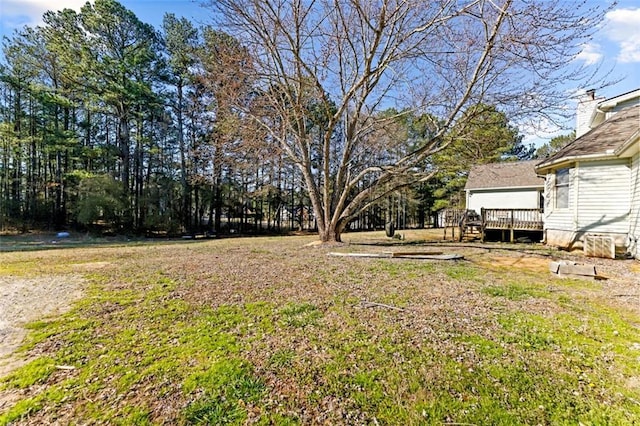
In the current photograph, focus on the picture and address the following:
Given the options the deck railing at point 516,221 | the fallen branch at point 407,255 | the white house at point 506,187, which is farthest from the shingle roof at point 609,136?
the white house at point 506,187

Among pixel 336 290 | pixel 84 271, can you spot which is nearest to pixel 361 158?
pixel 336 290


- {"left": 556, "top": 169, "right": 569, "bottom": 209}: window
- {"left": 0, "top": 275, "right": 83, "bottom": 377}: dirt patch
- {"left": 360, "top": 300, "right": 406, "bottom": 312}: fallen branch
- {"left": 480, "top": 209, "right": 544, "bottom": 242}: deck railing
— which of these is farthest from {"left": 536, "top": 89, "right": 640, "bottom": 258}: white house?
{"left": 0, "top": 275, "right": 83, "bottom": 377}: dirt patch

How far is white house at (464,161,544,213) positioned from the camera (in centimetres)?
1675

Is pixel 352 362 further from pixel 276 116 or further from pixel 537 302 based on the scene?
pixel 276 116

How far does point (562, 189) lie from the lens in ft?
32.6

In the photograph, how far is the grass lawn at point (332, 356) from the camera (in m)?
1.88

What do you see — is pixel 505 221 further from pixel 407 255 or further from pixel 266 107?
pixel 266 107

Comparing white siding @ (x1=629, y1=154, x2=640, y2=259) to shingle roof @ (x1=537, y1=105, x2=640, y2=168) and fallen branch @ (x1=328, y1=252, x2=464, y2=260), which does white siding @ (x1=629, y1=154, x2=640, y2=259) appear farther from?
fallen branch @ (x1=328, y1=252, x2=464, y2=260)

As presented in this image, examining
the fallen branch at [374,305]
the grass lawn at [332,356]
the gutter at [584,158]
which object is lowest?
the grass lawn at [332,356]

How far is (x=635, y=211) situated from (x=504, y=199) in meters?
10.7

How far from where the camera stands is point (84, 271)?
19.4ft

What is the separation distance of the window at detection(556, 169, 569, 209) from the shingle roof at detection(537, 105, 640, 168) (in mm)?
517

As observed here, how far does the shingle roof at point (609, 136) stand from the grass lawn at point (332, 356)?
605 centimetres

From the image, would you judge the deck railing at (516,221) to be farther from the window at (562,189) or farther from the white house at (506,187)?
the white house at (506,187)
